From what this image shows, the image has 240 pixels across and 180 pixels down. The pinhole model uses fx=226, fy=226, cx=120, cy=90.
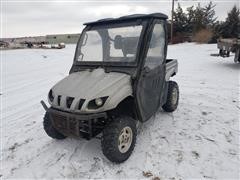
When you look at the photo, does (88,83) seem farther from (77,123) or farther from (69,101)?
(77,123)

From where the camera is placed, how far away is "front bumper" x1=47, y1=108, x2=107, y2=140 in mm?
2816

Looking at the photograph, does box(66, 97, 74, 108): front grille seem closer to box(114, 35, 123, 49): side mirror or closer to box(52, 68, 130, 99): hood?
box(52, 68, 130, 99): hood

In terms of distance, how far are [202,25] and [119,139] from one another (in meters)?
30.0

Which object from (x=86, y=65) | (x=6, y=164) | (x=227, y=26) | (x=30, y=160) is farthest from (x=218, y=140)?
(x=227, y=26)

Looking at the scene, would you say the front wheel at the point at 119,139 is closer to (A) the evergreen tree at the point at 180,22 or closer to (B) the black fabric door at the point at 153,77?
(B) the black fabric door at the point at 153,77

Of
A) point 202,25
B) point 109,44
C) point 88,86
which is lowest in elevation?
point 88,86

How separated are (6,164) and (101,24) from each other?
2.62m

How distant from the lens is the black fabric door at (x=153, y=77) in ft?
11.1

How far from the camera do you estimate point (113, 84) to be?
3008mm

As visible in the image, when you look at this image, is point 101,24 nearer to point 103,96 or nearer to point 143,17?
point 143,17

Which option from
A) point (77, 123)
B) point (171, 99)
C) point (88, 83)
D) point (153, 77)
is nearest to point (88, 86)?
point (88, 83)

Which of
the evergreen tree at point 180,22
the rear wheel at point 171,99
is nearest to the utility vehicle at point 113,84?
the rear wheel at point 171,99

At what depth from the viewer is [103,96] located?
2.85 metres

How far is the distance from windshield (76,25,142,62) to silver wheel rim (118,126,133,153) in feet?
3.37
